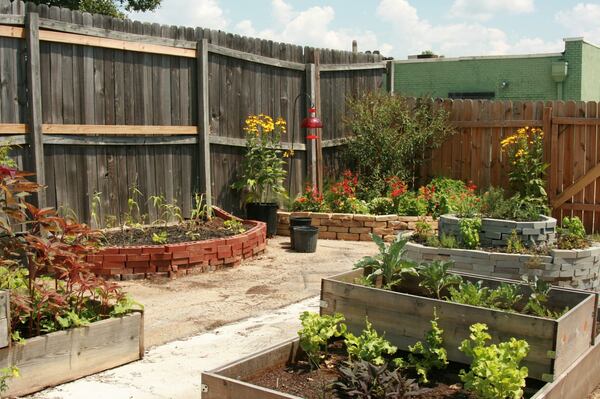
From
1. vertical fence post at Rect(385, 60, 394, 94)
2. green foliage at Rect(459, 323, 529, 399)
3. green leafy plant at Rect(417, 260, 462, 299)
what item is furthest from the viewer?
vertical fence post at Rect(385, 60, 394, 94)

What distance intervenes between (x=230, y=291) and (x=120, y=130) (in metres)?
2.64

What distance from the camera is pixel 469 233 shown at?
7.48 meters

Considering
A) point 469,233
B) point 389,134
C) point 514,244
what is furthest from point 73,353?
point 389,134

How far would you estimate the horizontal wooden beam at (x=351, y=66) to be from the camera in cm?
1235

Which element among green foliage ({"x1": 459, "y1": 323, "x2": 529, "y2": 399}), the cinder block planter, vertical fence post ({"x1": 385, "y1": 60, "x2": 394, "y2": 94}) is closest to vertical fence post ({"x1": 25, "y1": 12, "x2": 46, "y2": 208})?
the cinder block planter

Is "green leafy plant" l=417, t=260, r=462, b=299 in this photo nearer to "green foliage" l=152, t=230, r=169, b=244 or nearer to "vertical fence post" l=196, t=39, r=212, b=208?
"green foliage" l=152, t=230, r=169, b=244

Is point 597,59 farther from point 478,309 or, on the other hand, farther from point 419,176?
point 478,309

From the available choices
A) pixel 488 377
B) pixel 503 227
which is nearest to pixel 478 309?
pixel 488 377

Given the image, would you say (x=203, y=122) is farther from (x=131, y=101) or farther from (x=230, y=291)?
(x=230, y=291)

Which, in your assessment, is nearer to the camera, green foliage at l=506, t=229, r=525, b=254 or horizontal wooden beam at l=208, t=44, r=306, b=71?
green foliage at l=506, t=229, r=525, b=254

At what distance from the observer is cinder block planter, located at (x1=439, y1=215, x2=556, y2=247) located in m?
7.43

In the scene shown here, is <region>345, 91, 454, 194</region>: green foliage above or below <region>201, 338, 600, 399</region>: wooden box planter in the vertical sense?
above

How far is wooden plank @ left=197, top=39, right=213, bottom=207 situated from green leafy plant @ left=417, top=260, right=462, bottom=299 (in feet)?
16.5

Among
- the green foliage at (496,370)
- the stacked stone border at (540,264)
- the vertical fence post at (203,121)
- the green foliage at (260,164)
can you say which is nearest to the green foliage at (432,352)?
the green foliage at (496,370)
